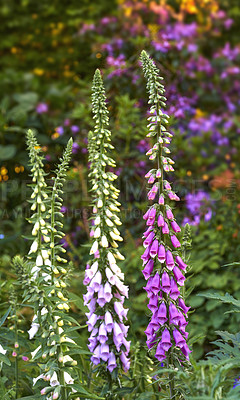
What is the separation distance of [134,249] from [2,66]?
5.26 meters

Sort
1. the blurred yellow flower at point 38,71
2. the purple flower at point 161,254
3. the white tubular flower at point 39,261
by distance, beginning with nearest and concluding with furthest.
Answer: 1. the purple flower at point 161,254
2. the white tubular flower at point 39,261
3. the blurred yellow flower at point 38,71

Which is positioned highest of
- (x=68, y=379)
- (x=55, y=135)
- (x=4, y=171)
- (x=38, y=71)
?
(x=38, y=71)

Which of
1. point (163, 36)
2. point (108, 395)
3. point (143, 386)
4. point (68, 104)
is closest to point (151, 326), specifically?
point (108, 395)

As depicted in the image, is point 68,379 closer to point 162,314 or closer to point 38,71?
point 162,314

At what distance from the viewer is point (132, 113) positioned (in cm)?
552

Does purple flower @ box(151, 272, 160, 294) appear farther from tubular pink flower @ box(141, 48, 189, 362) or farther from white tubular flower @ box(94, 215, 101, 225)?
white tubular flower @ box(94, 215, 101, 225)

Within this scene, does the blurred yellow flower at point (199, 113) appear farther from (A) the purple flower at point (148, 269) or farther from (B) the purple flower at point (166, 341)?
(B) the purple flower at point (166, 341)

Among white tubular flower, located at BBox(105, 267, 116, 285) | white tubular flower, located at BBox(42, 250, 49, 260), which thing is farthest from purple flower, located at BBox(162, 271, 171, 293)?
white tubular flower, located at BBox(42, 250, 49, 260)

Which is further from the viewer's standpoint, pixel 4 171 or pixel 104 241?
pixel 4 171

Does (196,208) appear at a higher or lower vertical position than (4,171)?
lower

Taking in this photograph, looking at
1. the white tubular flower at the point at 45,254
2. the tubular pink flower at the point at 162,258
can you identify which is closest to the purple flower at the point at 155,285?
the tubular pink flower at the point at 162,258

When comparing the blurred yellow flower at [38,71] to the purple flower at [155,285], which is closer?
the purple flower at [155,285]

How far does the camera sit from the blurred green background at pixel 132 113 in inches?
175

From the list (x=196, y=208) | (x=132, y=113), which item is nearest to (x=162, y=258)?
(x=196, y=208)
